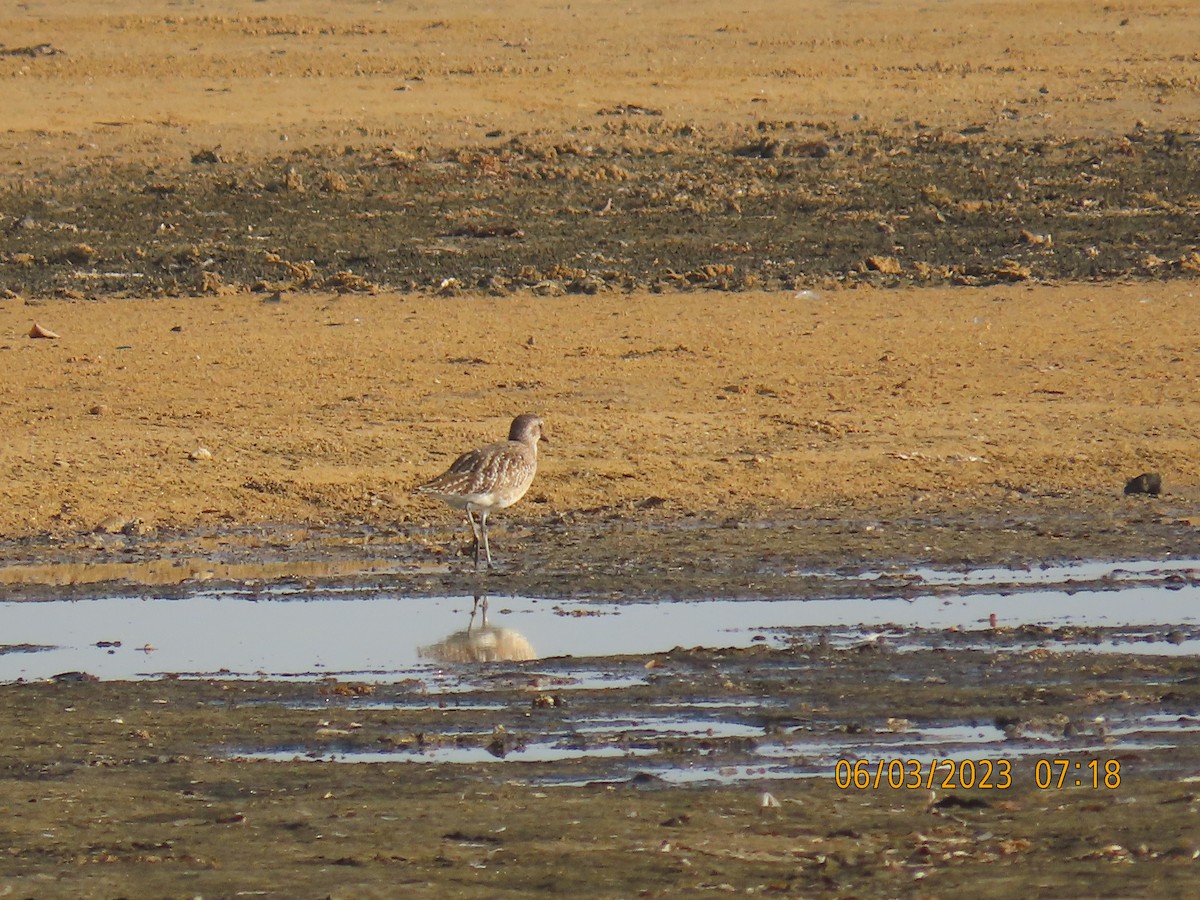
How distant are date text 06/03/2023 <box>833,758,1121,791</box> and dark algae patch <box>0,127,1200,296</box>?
925 cm

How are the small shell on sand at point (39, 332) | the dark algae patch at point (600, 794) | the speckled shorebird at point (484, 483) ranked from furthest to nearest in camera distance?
the small shell on sand at point (39, 332), the speckled shorebird at point (484, 483), the dark algae patch at point (600, 794)

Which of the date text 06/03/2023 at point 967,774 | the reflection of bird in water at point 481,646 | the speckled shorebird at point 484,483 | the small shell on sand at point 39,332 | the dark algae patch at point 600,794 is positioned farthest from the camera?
the small shell on sand at point 39,332

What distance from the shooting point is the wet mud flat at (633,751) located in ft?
18.0

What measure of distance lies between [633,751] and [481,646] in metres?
1.67

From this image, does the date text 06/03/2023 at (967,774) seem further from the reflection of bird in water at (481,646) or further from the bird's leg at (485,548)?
the bird's leg at (485,548)

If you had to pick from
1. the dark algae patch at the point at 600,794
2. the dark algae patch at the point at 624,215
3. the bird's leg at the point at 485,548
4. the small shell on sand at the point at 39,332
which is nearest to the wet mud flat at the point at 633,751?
the dark algae patch at the point at 600,794

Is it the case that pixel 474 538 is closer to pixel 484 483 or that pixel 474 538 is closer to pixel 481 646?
pixel 484 483

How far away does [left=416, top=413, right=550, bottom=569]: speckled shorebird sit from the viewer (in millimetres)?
9727

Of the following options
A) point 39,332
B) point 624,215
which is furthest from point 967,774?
point 624,215

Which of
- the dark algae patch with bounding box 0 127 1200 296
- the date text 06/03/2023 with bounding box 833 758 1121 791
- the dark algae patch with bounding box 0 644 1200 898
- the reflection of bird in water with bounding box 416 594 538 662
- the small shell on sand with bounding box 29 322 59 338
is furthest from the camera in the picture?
the dark algae patch with bounding box 0 127 1200 296

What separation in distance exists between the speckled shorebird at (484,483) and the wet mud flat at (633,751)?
0.73 metres

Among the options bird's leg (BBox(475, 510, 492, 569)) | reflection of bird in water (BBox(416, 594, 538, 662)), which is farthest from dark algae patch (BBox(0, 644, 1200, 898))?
bird's leg (BBox(475, 510, 492, 569))

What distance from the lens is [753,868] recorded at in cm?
545

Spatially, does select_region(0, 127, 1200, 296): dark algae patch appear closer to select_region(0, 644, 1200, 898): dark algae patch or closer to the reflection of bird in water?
the reflection of bird in water
